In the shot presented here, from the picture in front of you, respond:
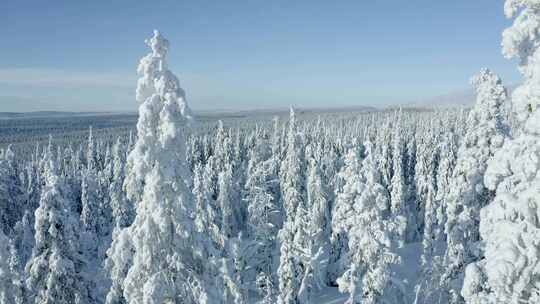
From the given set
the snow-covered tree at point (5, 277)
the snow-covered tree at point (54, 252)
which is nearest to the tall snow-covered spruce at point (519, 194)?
the snow-covered tree at point (54, 252)

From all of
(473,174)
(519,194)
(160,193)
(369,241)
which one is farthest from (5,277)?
(519,194)

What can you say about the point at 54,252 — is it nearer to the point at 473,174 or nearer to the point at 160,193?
the point at 160,193

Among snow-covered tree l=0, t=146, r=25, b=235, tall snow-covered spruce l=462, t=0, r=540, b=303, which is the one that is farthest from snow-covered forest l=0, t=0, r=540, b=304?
snow-covered tree l=0, t=146, r=25, b=235

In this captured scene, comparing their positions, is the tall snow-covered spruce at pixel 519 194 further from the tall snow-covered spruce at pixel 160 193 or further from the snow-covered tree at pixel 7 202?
the snow-covered tree at pixel 7 202

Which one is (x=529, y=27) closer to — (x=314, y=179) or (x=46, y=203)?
(x=46, y=203)

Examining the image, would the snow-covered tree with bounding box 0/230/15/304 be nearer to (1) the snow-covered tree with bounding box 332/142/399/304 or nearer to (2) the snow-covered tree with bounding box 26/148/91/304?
(2) the snow-covered tree with bounding box 26/148/91/304

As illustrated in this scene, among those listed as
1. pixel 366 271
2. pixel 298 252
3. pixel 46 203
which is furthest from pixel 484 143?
pixel 46 203

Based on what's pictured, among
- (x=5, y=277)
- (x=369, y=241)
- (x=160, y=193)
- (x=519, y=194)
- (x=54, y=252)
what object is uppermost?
(x=519, y=194)
